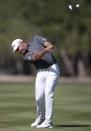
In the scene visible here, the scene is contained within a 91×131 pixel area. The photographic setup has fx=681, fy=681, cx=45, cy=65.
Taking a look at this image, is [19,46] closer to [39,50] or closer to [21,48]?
[21,48]

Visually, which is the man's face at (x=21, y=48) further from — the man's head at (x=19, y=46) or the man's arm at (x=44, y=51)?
the man's arm at (x=44, y=51)

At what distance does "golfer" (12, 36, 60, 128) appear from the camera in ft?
45.8

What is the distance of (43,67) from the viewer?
14.2 meters

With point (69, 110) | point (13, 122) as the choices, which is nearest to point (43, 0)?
point (69, 110)

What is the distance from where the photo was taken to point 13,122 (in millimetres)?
15648

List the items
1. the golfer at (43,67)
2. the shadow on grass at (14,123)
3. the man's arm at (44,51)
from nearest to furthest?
Answer: 1. the man's arm at (44,51)
2. the golfer at (43,67)
3. the shadow on grass at (14,123)

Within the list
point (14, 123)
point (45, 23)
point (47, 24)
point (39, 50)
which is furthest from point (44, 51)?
point (47, 24)

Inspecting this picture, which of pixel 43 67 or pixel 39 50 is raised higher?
pixel 39 50

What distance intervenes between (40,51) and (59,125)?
6.55 ft

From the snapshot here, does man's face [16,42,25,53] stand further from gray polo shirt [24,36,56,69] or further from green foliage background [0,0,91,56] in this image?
green foliage background [0,0,91,56]

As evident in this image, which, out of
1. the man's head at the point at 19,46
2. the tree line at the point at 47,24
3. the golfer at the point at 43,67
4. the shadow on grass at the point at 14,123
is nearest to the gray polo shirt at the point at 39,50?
the golfer at the point at 43,67

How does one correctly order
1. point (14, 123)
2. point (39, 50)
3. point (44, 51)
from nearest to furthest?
point (44, 51), point (39, 50), point (14, 123)

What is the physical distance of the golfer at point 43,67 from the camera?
13.9 meters

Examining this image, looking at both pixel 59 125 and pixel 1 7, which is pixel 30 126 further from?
pixel 1 7
